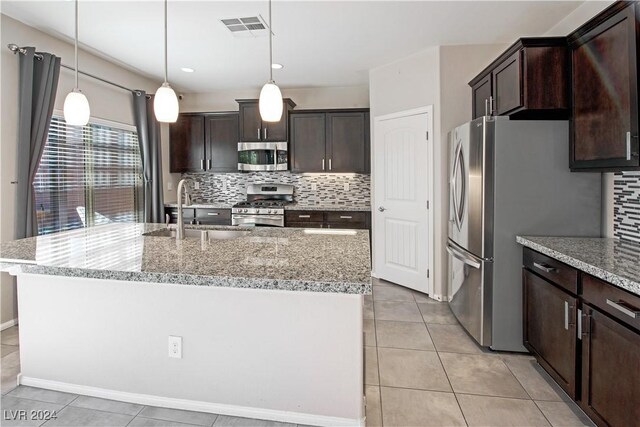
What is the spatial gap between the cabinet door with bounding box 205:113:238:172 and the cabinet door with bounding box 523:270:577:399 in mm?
3967

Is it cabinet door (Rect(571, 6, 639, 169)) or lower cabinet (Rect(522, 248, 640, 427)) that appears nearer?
lower cabinet (Rect(522, 248, 640, 427))

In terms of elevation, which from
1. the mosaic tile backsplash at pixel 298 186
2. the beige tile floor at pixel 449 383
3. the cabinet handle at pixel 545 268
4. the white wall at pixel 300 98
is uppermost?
the white wall at pixel 300 98

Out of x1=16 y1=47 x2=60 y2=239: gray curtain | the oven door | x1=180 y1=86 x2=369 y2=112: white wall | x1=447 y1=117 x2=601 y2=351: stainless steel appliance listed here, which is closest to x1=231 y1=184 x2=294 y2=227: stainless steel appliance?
the oven door

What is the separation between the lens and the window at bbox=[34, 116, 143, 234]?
11.2ft

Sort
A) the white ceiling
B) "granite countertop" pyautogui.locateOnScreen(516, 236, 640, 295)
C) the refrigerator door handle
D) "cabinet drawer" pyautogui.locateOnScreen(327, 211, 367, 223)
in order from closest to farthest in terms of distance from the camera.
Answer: "granite countertop" pyautogui.locateOnScreen(516, 236, 640, 295)
the refrigerator door handle
the white ceiling
"cabinet drawer" pyautogui.locateOnScreen(327, 211, 367, 223)

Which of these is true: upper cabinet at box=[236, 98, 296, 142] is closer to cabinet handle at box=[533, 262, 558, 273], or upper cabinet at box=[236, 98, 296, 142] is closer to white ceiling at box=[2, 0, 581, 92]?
white ceiling at box=[2, 0, 581, 92]

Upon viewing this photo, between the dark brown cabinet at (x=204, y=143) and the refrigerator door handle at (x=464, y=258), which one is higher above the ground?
the dark brown cabinet at (x=204, y=143)

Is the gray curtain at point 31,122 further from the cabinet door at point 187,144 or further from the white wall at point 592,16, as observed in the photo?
the white wall at point 592,16

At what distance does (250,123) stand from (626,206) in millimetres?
4144

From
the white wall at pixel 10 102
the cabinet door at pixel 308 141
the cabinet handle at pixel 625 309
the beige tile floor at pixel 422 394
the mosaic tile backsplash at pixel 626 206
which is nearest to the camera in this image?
the cabinet handle at pixel 625 309

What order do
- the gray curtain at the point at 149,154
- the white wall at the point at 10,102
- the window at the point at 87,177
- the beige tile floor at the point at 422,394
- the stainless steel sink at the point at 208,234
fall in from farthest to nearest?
the gray curtain at the point at 149,154 < the window at the point at 87,177 < the white wall at the point at 10,102 < the stainless steel sink at the point at 208,234 < the beige tile floor at the point at 422,394

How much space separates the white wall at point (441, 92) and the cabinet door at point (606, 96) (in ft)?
4.31

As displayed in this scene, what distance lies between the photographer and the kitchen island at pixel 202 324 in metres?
1.67

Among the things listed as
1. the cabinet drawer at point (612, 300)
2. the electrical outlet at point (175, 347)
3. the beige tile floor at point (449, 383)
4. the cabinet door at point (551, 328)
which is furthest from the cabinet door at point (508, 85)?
the electrical outlet at point (175, 347)
